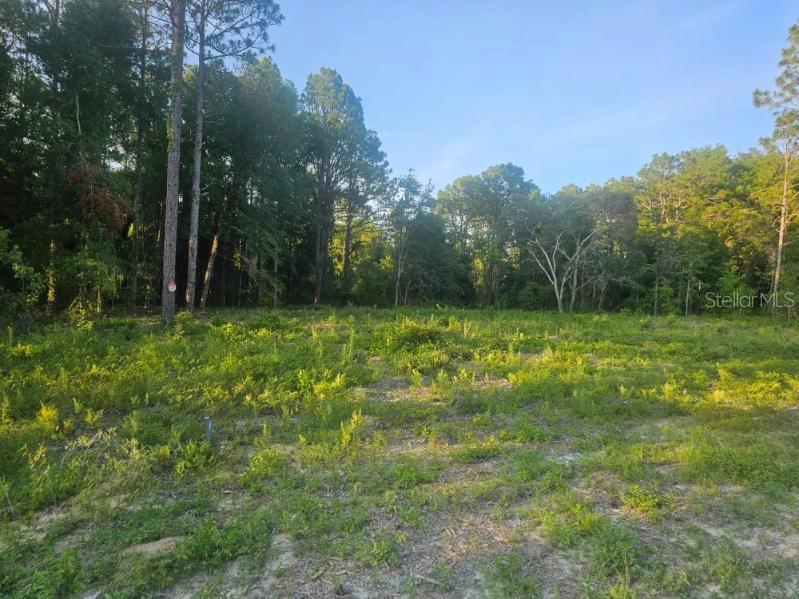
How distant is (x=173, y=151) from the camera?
12195 millimetres

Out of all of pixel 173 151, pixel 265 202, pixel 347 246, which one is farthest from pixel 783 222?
pixel 173 151

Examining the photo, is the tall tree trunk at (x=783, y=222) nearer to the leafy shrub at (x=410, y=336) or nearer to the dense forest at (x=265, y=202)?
the dense forest at (x=265, y=202)

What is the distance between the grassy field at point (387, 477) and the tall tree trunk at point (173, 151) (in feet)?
13.2

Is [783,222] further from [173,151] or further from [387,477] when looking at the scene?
[173,151]

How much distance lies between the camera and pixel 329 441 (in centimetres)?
470

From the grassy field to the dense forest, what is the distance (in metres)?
5.54

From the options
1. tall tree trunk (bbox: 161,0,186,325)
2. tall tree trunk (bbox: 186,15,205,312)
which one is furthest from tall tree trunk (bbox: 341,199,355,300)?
tall tree trunk (bbox: 161,0,186,325)

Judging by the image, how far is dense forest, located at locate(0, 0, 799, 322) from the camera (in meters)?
12.4

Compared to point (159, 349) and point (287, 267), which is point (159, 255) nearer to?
point (287, 267)

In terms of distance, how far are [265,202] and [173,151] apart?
8001 mm

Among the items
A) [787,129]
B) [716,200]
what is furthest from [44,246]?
[716,200]

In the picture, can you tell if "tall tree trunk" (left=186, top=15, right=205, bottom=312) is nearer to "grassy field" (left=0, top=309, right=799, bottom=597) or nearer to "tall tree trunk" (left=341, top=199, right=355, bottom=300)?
"grassy field" (left=0, top=309, right=799, bottom=597)

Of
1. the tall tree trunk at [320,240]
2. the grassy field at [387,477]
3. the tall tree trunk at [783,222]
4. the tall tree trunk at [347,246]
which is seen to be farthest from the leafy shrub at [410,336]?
the tall tree trunk at [783,222]

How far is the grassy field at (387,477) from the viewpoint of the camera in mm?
2678
